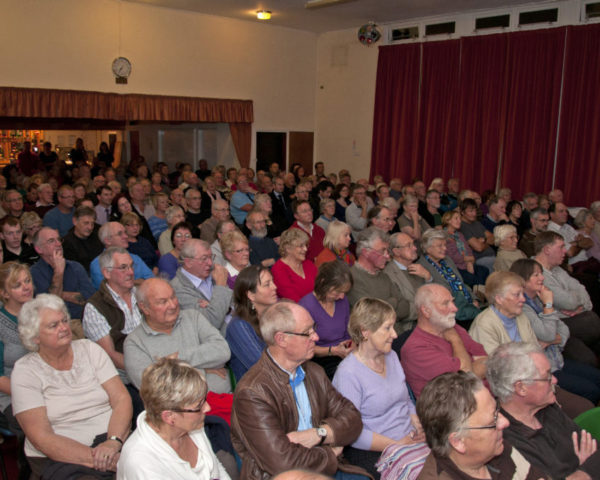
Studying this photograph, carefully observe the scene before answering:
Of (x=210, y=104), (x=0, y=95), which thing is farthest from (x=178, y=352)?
(x=210, y=104)

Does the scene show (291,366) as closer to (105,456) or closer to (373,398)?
(373,398)

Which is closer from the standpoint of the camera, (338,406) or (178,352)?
(338,406)

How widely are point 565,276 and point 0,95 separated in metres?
7.99

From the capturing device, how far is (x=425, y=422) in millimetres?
2047

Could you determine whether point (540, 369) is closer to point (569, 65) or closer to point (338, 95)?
point (569, 65)

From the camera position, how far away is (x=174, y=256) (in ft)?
15.7

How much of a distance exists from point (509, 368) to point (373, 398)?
0.64m

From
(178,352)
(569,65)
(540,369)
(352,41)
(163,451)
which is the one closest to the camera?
(163,451)

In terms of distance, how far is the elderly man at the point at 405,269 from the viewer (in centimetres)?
428

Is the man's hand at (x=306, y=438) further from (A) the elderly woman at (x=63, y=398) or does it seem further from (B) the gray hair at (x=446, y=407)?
(A) the elderly woman at (x=63, y=398)

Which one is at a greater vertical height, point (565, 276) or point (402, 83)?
point (402, 83)

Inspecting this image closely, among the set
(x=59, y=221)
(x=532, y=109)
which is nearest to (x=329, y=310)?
(x=59, y=221)

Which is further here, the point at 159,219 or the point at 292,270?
the point at 159,219

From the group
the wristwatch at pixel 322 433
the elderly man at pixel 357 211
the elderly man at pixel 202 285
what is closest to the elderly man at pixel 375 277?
the elderly man at pixel 202 285
